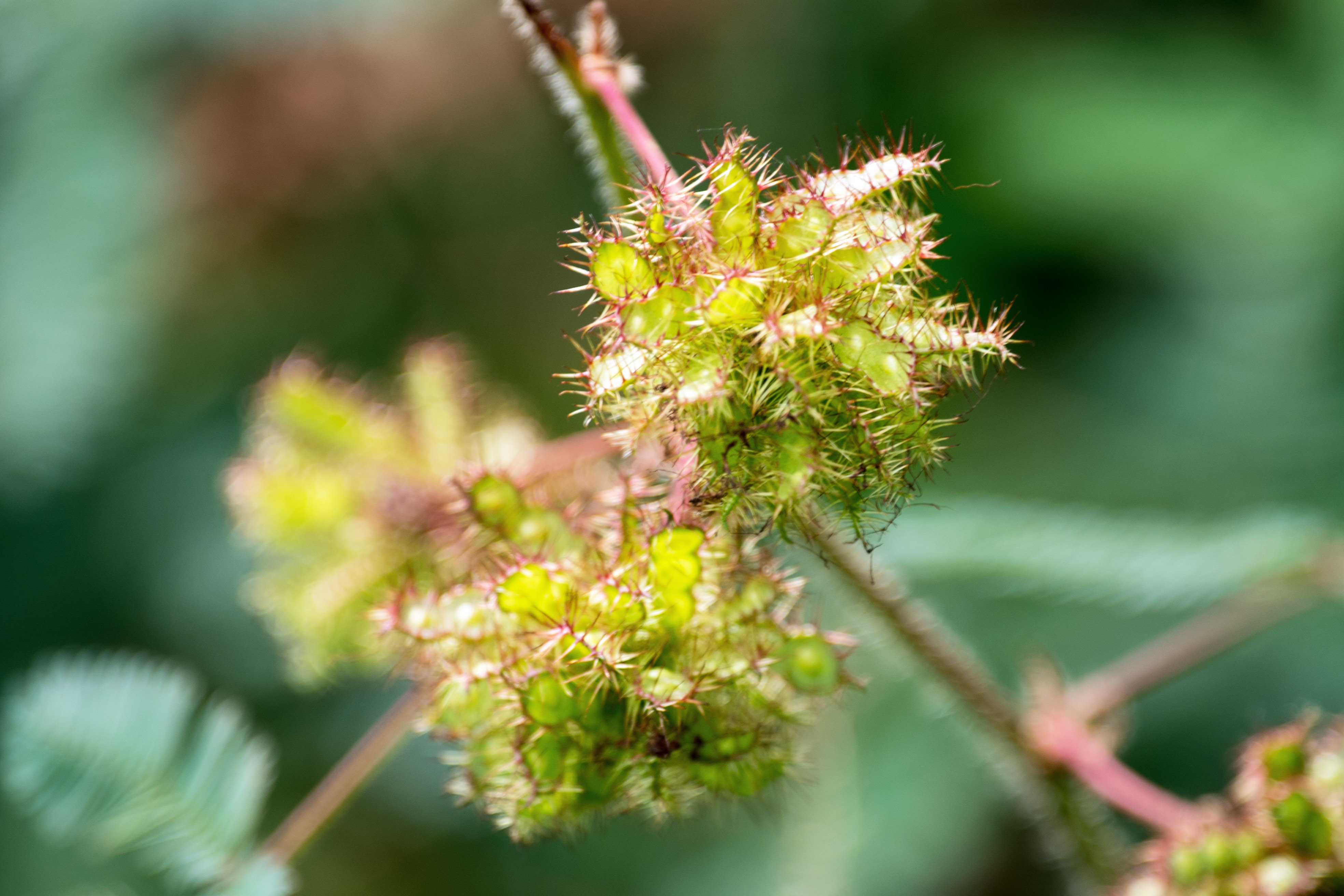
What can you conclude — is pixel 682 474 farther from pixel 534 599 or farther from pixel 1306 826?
pixel 1306 826

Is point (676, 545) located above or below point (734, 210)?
below

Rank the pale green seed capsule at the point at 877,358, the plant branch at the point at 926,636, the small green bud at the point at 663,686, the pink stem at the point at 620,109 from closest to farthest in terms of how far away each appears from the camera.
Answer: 1. the pale green seed capsule at the point at 877,358
2. the small green bud at the point at 663,686
3. the pink stem at the point at 620,109
4. the plant branch at the point at 926,636

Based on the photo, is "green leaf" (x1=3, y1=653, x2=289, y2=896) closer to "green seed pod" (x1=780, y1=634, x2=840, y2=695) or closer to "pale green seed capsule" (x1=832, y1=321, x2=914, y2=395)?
"green seed pod" (x1=780, y1=634, x2=840, y2=695)

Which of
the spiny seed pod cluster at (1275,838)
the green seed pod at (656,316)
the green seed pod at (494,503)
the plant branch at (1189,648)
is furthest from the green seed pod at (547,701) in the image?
the plant branch at (1189,648)

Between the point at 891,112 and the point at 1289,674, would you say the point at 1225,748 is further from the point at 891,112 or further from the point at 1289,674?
the point at 891,112

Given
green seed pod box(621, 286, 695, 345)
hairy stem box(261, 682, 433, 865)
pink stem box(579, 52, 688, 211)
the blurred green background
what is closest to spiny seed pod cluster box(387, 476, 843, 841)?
green seed pod box(621, 286, 695, 345)

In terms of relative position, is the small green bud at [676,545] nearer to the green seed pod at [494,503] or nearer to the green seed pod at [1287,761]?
the green seed pod at [494,503]

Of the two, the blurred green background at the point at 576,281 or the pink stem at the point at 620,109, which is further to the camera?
the blurred green background at the point at 576,281

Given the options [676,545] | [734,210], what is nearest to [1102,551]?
[676,545]
